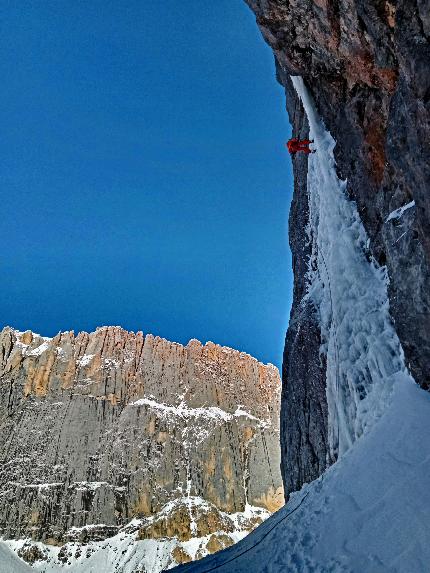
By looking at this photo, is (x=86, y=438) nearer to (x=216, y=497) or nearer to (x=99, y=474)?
(x=99, y=474)

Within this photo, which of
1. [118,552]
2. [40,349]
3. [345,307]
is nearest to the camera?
[345,307]

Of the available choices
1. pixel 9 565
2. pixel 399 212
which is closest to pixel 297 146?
pixel 399 212

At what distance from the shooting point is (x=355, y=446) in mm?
6547

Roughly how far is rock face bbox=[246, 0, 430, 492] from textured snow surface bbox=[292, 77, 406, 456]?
393 millimetres

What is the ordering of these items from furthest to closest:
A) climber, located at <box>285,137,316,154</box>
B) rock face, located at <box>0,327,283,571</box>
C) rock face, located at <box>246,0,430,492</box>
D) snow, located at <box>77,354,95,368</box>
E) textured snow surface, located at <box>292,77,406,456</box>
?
snow, located at <box>77,354,95,368</box> < rock face, located at <box>0,327,283,571</box> < climber, located at <box>285,137,316,154</box> < textured snow surface, located at <box>292,77,406,456</box> < rock face, located at <box>246,0,430,492</box>

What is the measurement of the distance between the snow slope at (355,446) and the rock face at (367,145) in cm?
54

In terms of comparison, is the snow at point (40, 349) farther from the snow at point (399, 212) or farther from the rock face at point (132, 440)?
the snow at point (399, 212)

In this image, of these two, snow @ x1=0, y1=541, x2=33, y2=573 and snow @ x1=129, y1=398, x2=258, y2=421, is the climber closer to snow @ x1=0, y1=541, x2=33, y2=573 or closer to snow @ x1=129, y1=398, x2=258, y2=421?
snow @ x1=0, y1=541, x2=33, y2=573

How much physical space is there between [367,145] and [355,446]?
5.32m

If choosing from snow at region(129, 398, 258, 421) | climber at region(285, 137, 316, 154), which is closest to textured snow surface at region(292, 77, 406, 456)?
climber at region(285, 137, 316, 154)

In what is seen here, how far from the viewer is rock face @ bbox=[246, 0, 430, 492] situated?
498cm

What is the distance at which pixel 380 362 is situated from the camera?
289 inches

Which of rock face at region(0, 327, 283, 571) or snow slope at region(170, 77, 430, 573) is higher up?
rock face at region(0, 327, 283, 571)

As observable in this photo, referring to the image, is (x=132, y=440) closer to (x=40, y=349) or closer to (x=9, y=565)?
(x=40, y=349)
